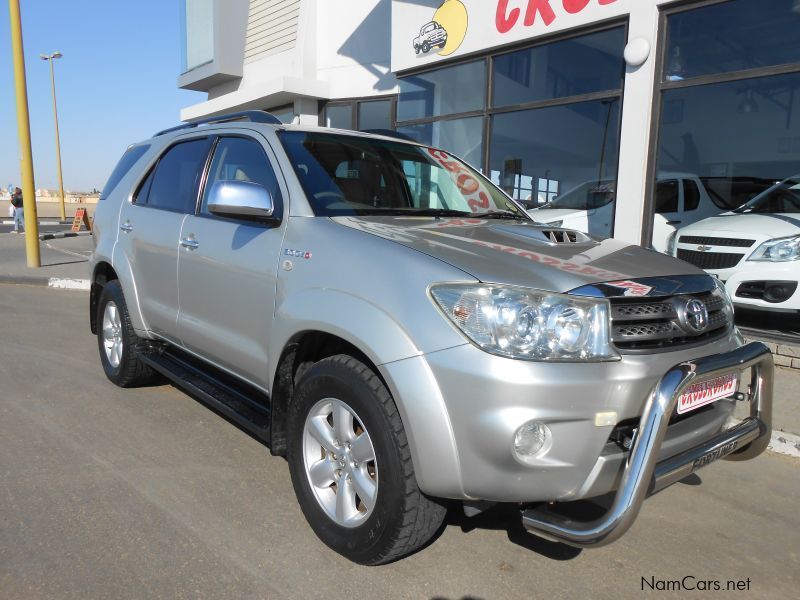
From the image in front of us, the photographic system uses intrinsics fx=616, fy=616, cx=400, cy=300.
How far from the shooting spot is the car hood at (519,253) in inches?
86.8

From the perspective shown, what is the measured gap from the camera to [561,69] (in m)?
8.14

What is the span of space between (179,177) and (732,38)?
20.1ft

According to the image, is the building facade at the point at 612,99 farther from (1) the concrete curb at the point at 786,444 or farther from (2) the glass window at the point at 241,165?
(2) the glass window at the point at 241,165

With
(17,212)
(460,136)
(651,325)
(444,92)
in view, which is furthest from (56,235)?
(651,325)

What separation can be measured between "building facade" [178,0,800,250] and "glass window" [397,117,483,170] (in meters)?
0.03

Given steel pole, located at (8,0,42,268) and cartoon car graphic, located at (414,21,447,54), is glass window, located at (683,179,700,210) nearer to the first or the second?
cartoon car graphic, located at (414,21,447,54)

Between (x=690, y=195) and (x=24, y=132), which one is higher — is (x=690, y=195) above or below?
below

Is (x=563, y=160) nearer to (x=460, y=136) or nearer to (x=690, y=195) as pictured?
(x=460, y=136)

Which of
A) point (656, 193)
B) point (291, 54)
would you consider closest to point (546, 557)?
point (656, 193)

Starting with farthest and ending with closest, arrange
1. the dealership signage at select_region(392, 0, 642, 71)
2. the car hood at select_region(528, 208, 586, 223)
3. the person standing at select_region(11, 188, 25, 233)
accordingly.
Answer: the person standing at select_region(11, 188, 25, 233) < the car hood at select_region(528, 208, 586, 223) < the dealership signage at select_region(392, 0, 642, 71)

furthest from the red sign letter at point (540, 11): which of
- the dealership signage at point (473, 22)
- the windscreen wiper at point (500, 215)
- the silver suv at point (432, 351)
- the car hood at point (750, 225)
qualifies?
the silver suv at point (432, 351)

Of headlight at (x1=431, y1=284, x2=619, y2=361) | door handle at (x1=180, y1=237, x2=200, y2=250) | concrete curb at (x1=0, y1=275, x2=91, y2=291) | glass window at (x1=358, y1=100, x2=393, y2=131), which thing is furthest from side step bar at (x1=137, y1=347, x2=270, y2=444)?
glass window at (x1=358, y1=100, x2=393, y2=131)

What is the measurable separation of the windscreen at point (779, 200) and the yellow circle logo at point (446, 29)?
468cm

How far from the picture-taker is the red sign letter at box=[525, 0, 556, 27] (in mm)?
7830
